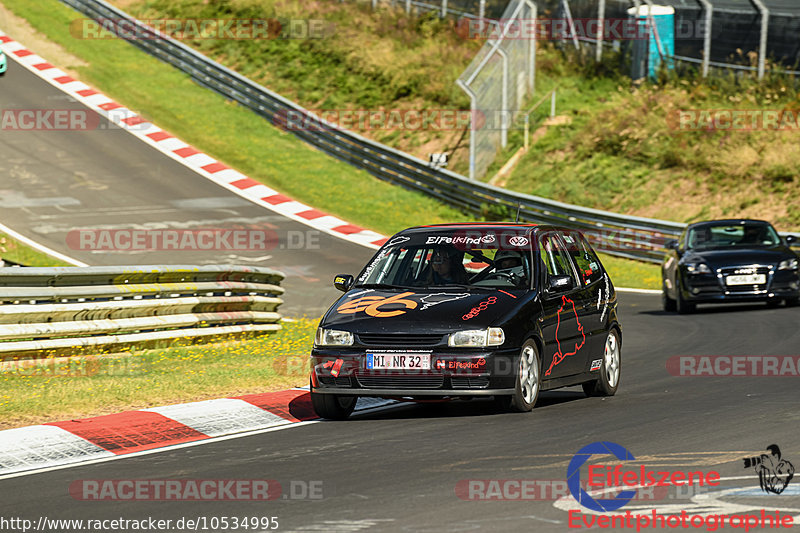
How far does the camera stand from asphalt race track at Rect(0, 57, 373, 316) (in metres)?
23.0

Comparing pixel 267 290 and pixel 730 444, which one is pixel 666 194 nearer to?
pixel 267 290

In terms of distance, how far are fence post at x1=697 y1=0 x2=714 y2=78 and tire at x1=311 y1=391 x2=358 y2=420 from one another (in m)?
22.3

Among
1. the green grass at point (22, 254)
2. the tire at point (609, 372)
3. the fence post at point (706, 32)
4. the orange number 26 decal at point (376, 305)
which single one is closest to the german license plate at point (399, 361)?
the orange number 26 decal at point (376, 305)

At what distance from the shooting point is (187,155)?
1261 inches

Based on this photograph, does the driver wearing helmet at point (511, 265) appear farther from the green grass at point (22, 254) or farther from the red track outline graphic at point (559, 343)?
the green grass at point (22, 254)

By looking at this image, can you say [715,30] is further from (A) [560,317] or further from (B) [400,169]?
(A) [560,317]

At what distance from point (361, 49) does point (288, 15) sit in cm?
456

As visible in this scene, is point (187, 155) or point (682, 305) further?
point (187, 155)

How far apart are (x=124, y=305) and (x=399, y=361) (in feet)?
16.1

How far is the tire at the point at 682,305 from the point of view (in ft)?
61.7

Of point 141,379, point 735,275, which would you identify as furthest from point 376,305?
point 735,275

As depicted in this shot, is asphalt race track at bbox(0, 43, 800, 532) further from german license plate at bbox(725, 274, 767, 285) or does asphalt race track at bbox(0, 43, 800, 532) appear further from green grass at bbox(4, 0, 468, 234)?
green grass at bbox(4, 0, 468, 234)

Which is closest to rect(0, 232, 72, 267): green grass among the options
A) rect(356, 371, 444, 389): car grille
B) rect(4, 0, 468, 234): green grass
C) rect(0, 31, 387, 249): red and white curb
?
rect(0, 31, 387, 249): red and white curb

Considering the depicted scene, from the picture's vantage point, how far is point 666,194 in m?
28.5
